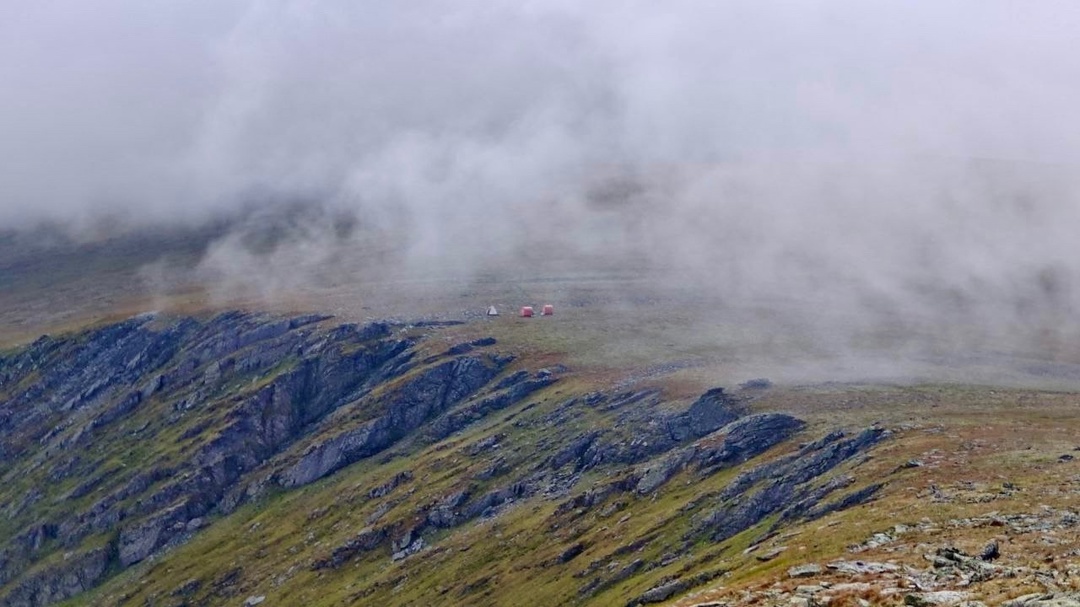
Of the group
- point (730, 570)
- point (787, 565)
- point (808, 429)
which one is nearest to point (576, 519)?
point (808, 429)

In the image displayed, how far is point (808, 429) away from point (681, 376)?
47215 mm

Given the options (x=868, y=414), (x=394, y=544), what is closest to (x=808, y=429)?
(x=868, y=414)

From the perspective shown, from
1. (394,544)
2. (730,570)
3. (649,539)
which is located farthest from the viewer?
(394,544)

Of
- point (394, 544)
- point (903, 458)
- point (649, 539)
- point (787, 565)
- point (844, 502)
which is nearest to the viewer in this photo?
point (787, 565)

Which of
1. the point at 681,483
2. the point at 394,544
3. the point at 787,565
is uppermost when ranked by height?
the point at 787,565

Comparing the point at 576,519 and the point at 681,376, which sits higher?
the point at 681,376

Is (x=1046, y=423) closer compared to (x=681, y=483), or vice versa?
(x=1046, y=423)

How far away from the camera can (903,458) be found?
12512cm

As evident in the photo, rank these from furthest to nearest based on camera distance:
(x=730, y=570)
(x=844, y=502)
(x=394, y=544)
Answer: (x=394, y=544) < (x=844, y=502) < (x=730, y=570)

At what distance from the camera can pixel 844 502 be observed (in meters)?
115

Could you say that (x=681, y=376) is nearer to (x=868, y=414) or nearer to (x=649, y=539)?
(x=868, y=414)

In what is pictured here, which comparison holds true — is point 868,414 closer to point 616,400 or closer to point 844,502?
point 844,502

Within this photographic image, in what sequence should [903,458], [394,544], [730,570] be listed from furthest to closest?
[394,544] → [903,458] → [730,570]

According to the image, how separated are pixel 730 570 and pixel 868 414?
62.7 m
